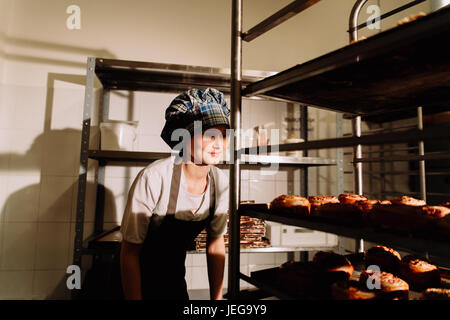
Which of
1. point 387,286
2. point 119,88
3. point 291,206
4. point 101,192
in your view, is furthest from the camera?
point 119,88

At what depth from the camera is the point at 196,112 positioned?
1236 mm

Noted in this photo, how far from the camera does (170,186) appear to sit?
4.03ft

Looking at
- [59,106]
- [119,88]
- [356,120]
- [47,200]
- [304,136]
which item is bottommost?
[47,200]

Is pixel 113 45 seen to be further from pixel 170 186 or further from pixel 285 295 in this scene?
pixel 285 295

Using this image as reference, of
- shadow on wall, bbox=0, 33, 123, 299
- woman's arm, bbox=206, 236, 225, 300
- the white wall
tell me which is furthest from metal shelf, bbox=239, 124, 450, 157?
shadow on wall, bbox=0, 33, 123, 299

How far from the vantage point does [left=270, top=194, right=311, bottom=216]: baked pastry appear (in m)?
0.84

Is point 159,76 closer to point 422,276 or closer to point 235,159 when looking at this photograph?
point 235,159

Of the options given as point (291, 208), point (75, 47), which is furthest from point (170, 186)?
point (75, 47)

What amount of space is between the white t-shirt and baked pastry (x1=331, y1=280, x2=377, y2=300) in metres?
0.70

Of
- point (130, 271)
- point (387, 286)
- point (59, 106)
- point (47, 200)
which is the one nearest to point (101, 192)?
point (47, 200)

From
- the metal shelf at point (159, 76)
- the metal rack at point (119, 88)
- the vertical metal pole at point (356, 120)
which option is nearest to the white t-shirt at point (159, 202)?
the metal rack at point (119, 88)

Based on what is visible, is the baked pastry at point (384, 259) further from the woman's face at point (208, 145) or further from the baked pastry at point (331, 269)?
the woman's face at point (208, 145)

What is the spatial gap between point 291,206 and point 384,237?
0.33 metres

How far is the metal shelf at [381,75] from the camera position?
50 cm
